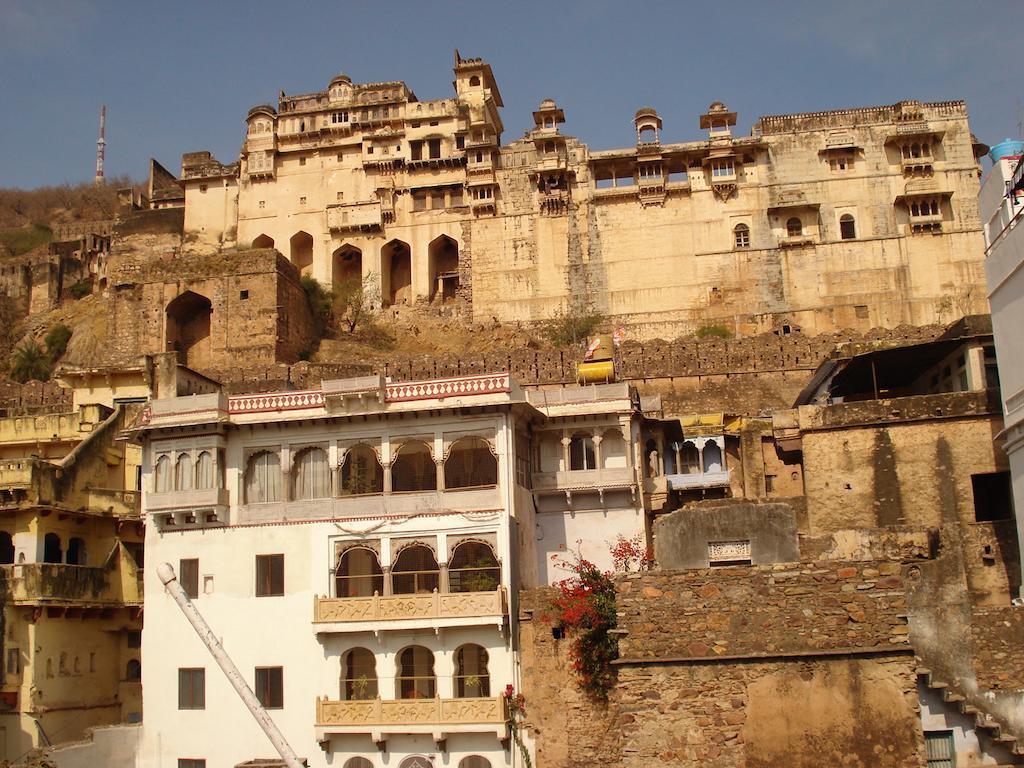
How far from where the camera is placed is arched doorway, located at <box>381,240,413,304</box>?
55906 mm

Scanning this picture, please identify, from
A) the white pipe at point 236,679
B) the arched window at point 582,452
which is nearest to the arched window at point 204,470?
the white pipe at point 236,679

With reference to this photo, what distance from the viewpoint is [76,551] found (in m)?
29.3

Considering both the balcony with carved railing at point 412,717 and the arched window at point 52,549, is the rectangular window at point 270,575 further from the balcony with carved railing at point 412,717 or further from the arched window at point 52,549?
the arched window at point 52,549

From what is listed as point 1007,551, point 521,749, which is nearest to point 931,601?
point 1007,551

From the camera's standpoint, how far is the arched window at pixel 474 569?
23.7 meters

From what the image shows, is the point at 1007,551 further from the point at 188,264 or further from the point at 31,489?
the point at 188,264

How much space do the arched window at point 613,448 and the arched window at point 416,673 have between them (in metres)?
6.23

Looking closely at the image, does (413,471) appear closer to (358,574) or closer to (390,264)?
(358,574)

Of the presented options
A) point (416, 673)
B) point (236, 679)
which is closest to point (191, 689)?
point (416, 673)

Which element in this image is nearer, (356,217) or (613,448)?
(613,448)

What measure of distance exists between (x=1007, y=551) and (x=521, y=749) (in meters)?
10.2

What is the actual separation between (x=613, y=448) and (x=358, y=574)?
21.5 feet

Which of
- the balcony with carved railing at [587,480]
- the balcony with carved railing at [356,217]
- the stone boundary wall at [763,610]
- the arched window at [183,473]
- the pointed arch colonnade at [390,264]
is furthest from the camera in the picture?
the balcony with carved railing at [356,217]

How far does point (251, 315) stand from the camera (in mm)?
47906
